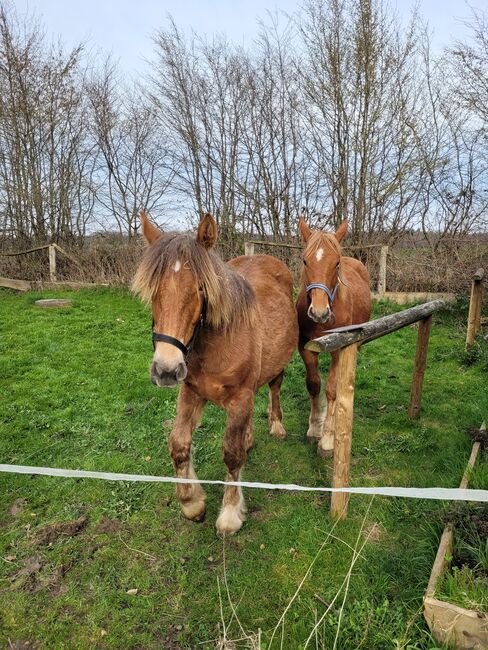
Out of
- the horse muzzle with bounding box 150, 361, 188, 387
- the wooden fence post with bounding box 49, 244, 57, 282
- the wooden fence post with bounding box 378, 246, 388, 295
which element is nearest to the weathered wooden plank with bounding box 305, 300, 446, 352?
the horse muzzle with bounding box 150, 361, 188, 387

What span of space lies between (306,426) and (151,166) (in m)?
13.9

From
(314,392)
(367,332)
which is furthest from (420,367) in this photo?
(367,332)

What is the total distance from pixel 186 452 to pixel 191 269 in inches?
51.2

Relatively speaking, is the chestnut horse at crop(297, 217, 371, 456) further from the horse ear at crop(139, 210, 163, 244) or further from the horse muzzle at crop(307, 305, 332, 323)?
the horse ear at crop(139, 210, 163, 244)

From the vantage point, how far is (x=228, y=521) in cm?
269

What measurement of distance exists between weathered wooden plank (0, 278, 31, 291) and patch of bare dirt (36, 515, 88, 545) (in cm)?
1059

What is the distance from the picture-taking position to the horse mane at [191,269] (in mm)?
2104

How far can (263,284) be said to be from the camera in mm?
3617

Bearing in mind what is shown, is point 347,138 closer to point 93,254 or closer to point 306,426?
point 93,254

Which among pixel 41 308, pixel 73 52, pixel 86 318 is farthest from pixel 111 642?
pixel 73 52

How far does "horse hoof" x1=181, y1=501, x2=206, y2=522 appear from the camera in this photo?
270 cm

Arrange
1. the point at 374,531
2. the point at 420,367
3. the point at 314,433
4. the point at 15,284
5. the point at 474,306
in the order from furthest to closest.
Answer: the point at 15,284, the point at 474,306, the point at 420,367, the point at 314,433, the point at 374,531

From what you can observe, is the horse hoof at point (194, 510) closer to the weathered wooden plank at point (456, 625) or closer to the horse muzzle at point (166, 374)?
the horse muzzle at point (166, 374)

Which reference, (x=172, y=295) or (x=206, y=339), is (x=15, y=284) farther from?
(x=172, y=295)
